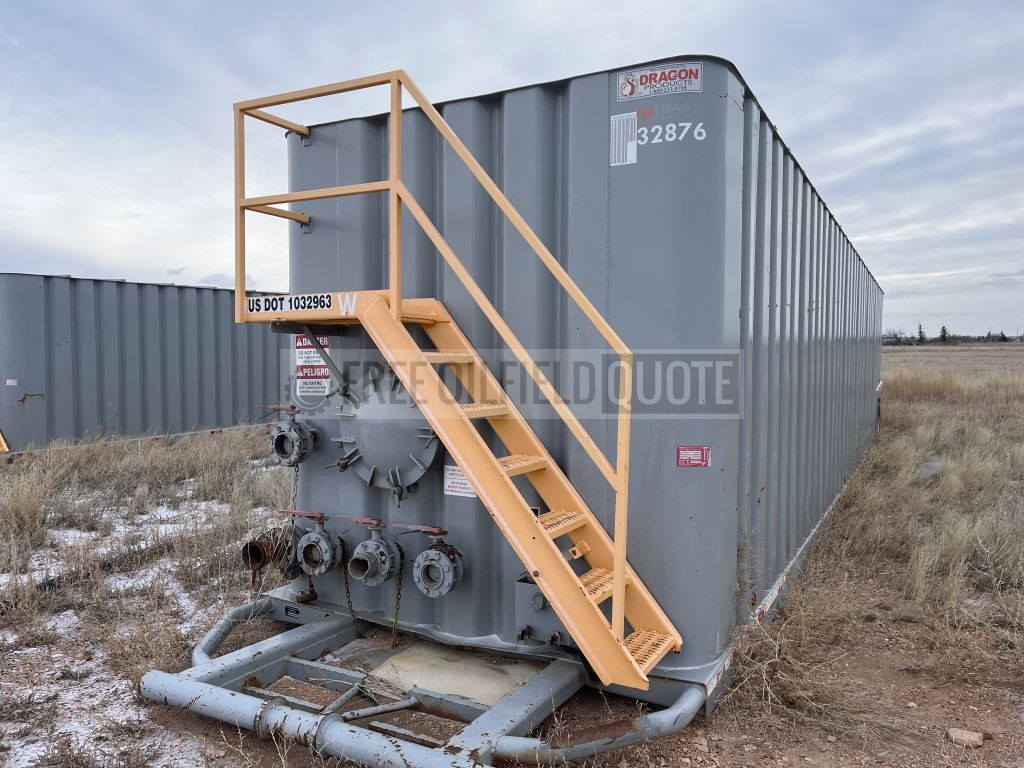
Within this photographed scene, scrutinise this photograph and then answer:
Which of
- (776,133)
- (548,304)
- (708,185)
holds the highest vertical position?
(776,133)

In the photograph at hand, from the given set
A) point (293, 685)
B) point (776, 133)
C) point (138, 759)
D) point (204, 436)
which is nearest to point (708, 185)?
point (776, 133)

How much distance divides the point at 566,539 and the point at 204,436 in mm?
10953

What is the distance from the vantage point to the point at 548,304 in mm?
4340

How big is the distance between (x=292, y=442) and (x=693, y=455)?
2.64 m

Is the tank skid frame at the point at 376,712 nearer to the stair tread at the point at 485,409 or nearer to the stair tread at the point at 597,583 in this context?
the stair tread at the point at 597,583

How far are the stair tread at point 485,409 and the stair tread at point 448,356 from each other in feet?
0.91

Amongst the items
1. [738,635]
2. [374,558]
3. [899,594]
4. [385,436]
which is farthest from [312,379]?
[899,594]

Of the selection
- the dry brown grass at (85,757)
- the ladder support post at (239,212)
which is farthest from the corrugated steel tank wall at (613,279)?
the dry brown grass at (85,757)

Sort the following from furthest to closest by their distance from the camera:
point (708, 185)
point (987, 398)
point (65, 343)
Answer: point (987, 398) < point (65, 343) < point (708, 185)

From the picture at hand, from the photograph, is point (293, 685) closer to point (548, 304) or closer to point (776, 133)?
point (548, 304)

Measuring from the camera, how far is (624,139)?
4.02 meters

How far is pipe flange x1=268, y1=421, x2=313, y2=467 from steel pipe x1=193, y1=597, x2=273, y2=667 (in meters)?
1.02

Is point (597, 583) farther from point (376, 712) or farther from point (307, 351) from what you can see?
point (307, 351)

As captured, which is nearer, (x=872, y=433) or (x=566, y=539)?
(x=566, y=539)
